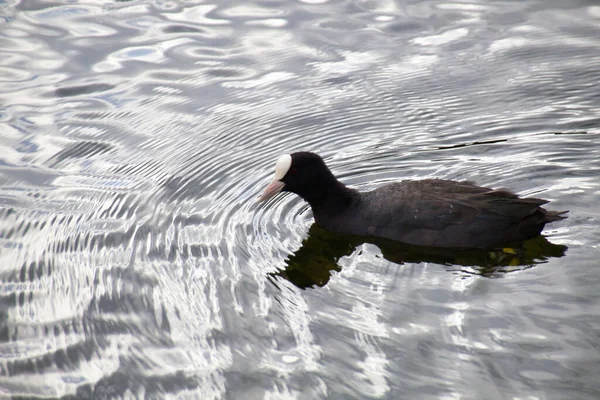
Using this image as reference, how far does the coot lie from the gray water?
19cm

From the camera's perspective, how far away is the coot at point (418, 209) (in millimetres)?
6059

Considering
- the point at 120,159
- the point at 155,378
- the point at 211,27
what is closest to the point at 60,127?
the point at 120,159

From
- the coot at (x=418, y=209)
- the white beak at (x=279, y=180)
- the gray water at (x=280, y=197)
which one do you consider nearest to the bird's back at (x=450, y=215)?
the coot at (x=418, y=209)

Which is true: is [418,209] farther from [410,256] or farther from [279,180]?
[279,180]

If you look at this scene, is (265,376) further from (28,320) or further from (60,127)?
(60,127)

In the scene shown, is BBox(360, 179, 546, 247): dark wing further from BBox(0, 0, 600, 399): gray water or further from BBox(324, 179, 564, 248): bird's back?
BBox(0, 0, 600, 399): gray water

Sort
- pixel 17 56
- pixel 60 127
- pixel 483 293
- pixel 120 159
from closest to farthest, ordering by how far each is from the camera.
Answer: pixel 483 293 < pixel 120 159 < pixel 60 127 < pixel 17 56

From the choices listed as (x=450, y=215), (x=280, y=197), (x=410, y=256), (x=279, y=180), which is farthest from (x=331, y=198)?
(x=450, y=215)

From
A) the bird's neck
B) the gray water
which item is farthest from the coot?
the gray water

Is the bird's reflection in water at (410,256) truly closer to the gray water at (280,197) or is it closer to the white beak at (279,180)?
the gray water at (280,197)

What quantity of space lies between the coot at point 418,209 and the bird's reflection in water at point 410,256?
63 millimetres

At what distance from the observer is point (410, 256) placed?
6078 millimetres

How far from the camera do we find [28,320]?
5.48 metres

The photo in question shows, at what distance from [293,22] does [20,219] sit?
5106mm
